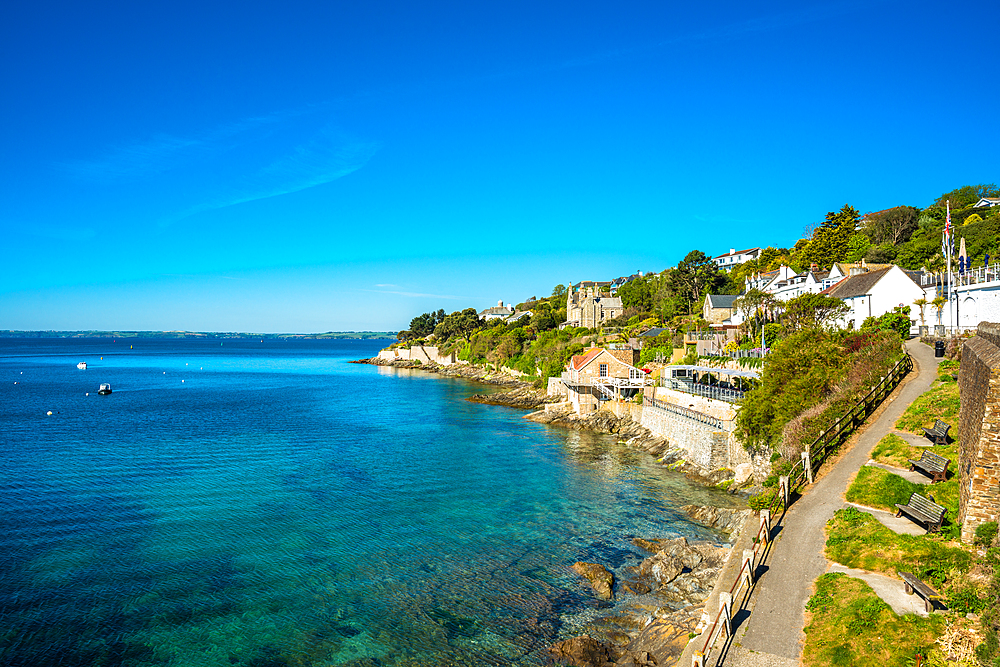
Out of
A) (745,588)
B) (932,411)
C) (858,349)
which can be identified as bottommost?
(745,588)

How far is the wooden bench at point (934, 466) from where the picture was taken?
50.5 ft

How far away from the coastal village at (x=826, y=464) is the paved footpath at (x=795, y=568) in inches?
2.0

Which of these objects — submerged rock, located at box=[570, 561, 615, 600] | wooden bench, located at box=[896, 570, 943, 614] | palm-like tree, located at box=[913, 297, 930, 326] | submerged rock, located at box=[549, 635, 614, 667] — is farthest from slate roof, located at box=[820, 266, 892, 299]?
submerged rock, located at box=[549, 635, 614, 667]

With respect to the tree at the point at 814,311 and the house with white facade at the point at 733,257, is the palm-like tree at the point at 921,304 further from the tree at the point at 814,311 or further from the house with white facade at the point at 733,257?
the house with white facade at the point at 733,257

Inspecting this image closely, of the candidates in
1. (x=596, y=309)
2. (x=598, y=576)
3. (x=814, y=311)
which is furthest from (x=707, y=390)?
(x=596, y=309)

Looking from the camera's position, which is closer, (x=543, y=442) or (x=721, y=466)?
(x=721, y=466)

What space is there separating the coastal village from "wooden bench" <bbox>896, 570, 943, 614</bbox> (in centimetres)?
3

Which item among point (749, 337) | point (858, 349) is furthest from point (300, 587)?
point (749, 337)

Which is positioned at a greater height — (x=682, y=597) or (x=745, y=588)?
(x=745, y=588)

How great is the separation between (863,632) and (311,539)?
20101 millimetres

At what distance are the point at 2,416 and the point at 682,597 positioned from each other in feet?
223

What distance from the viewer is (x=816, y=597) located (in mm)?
12094

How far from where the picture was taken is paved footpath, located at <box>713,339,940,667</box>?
10.8 meters

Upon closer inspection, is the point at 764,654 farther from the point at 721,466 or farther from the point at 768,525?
the point at 721,466
